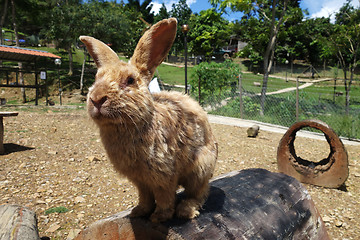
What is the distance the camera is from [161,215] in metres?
1.73

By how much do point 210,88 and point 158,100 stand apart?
441 inches

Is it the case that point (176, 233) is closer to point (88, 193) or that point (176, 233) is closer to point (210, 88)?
point (88, 193)

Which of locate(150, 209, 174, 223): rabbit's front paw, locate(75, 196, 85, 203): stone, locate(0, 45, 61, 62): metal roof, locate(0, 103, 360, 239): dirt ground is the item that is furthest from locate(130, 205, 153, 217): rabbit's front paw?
locate(0, 45, 61, 62): metal roof

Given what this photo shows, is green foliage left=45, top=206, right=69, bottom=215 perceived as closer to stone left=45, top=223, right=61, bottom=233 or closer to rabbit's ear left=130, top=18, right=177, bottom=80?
stone left=45, top=223, right=61, bottom=233

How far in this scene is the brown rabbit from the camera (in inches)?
56.8

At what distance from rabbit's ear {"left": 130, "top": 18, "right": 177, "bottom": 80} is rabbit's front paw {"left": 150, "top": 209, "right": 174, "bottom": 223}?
3.08ft

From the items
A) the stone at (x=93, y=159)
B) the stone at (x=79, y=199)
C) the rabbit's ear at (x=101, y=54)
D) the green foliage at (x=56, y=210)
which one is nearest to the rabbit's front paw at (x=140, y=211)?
the rabbit's ear at (x=101, y=54)

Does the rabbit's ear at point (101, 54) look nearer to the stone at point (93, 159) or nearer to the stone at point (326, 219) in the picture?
the stone at point (326, 219)

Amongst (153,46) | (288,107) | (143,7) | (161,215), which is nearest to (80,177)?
(161,215)

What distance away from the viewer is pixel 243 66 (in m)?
32.1

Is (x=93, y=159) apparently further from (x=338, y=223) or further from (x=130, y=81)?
(x=338, y=223)

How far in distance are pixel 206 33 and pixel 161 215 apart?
109ft

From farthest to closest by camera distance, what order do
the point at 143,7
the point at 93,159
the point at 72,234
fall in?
1. the point at 143,7
2. the point at 93,159
3. the point at 72,234

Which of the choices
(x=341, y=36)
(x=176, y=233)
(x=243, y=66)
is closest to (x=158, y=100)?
(x=176, y=233)
